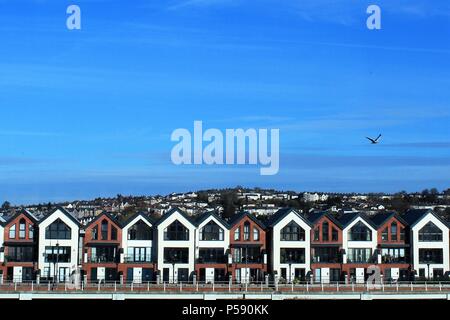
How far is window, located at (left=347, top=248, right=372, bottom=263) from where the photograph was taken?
7413cm

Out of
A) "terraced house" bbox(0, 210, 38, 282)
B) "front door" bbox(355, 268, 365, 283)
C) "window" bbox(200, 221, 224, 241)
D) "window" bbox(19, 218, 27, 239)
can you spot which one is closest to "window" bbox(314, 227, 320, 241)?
"front door" bbox(355, 268, 365, 283)

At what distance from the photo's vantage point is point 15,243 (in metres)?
70.4

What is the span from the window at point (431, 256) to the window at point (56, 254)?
3212 centimetres

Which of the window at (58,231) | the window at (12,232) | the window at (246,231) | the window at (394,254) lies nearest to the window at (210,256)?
Answer: the window at (246,231)

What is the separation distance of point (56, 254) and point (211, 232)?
1376 cm

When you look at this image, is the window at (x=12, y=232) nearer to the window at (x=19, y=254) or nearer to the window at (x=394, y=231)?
the window at (x=19, y=254)

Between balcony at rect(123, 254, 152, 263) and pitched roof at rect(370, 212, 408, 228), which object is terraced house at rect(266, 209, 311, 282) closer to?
pitched roof at rect(370, 212, 408, 228)

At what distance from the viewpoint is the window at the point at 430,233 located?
7519cm

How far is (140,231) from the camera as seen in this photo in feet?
239

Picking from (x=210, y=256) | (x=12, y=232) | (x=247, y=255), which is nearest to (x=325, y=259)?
(x=247, y=255)

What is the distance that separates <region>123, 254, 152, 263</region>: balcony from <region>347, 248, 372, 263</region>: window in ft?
59.7
